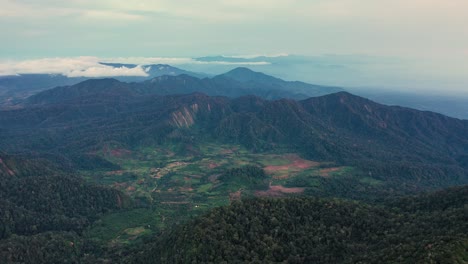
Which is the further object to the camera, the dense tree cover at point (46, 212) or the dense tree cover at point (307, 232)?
the dense tree cover at point (46, 212)

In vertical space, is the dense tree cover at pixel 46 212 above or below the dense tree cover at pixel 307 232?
below

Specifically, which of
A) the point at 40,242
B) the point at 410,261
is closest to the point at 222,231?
the point at 410,261

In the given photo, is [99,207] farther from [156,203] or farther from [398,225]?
[398,225]

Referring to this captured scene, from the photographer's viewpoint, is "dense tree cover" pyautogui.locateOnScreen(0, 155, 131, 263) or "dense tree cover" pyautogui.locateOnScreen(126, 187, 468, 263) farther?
"dense tree cover" pyautogui.locateOnScreen(0, 155, 131, 263)

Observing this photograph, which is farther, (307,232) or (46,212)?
(46,212)

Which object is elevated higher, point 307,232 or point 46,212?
point 307,232

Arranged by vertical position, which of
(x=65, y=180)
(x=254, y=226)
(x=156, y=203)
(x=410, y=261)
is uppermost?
(x=410, y=261)

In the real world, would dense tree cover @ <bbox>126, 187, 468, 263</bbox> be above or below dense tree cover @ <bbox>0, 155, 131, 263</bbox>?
above

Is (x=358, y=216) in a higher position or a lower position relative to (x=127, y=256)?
higher
